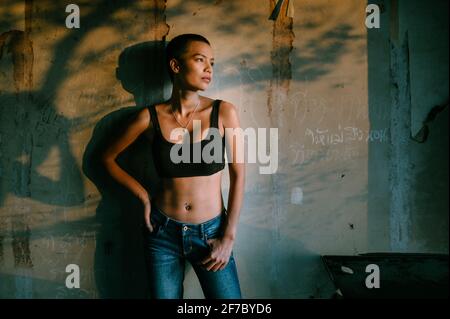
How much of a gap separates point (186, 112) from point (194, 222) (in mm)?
837

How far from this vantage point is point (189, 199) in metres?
2.61

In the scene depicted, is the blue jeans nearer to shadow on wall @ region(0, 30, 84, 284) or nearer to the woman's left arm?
the woman's left arm

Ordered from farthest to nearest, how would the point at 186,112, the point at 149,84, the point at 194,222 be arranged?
the point at 149,84 < the point at 186,112 < the point at 194,222

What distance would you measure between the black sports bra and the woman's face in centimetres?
22

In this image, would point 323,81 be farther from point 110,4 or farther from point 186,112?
point 110,4

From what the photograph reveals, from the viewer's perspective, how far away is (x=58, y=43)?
311 centimetres

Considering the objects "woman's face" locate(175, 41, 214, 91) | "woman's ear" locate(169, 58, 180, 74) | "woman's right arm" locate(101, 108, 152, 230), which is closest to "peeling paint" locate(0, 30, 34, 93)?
"woman's right arm" locate(101, 108, 152, 230)

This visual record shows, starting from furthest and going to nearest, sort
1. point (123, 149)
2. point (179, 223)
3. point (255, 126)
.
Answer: point (255, 126)
point (123, 149)
point (179, 223)

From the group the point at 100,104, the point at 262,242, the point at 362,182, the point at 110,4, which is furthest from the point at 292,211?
the point at 110,4

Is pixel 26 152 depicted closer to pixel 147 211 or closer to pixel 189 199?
pixel 147 211

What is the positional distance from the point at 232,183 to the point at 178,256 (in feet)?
2.19

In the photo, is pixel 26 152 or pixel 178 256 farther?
pixel 26 152

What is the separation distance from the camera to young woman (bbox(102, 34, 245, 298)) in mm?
2592

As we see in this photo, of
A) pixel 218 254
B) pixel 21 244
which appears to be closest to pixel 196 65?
pixel 218 254
